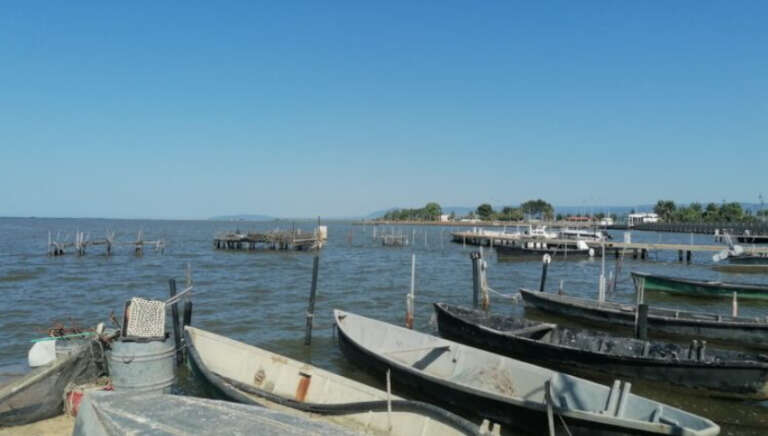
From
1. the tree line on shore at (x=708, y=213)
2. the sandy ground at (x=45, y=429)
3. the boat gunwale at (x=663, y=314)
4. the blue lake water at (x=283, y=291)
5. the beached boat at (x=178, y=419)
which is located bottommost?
the blue lake water at (x=283, y=291)

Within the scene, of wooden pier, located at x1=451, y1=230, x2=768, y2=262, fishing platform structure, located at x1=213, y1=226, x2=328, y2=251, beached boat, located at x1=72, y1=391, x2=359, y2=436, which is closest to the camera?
beached boat, located at x1=72, y1=391, x2=359, y2=436

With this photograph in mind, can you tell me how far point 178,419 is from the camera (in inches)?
190

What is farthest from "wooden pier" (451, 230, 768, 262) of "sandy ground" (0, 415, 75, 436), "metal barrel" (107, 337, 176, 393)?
"sandy ground" (0, 415, 75, 436)

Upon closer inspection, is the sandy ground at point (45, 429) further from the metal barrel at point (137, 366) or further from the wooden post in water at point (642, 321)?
the wooden post in water at point (642, 321)

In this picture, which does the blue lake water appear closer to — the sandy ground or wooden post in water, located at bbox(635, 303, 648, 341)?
wooden post in water, located at bbox(635, 303, 648, 341)

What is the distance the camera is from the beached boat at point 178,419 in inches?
182

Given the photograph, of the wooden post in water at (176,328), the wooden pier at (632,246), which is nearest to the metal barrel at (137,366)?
the wooden post in water at (176,328)

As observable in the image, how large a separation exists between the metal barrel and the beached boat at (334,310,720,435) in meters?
4.95

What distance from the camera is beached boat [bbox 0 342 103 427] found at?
8.71 meters

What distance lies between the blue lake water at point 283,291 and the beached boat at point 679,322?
11.4 ft

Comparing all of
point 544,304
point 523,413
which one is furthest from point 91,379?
point 544,304

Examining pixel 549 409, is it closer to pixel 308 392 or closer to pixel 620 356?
pixel 308 392

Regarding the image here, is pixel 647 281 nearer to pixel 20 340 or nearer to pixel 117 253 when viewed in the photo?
pixel 20 340

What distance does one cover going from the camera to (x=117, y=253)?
5169cm
